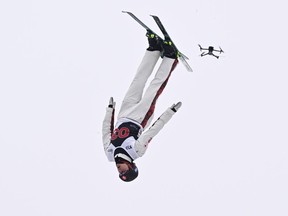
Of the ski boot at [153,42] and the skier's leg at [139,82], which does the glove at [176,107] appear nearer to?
the skier's leg at [139,82]

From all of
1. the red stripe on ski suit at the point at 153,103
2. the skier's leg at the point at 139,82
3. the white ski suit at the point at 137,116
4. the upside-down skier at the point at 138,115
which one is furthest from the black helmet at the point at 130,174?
the skier's leg at the point at 139,82

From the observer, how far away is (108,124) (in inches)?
292

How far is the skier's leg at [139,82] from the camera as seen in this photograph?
298 inches

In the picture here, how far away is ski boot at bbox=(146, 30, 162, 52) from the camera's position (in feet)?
24.2

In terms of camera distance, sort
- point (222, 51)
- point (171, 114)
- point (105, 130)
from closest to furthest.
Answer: point (171, 114), point (105, 130), point (222, 51)

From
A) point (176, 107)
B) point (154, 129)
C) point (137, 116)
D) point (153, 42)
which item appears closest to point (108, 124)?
point (137, 116)

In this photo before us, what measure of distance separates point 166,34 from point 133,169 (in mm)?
1772

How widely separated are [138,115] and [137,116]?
0.02 metres

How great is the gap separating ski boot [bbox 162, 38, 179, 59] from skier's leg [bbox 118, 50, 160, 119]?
0.15 m

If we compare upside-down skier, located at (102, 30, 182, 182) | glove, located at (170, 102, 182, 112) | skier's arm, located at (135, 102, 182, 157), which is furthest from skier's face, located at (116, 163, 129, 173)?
glove, located at (170, 102, 182, 112)

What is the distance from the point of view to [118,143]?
724 centimetres

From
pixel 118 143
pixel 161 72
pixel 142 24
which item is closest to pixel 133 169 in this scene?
pixel 118 143

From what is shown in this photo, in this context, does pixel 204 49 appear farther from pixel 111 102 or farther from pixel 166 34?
pixel 111 102

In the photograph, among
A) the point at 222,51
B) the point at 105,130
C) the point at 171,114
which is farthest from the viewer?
the point at 222,51
